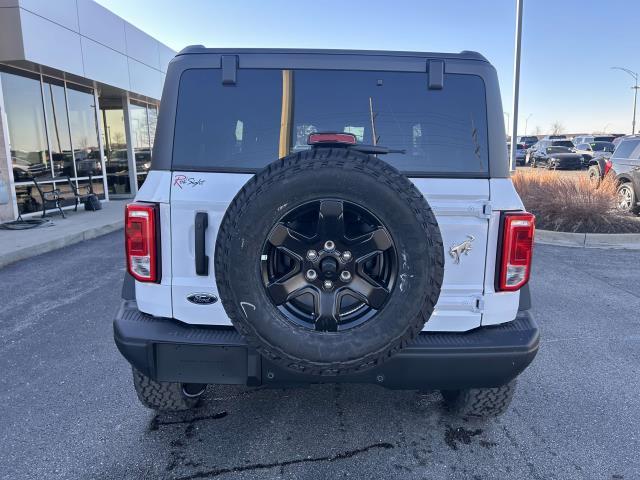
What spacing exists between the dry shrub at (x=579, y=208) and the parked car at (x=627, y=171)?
0.83m

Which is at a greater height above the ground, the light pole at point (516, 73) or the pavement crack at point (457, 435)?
the light pole at point (516, 73)

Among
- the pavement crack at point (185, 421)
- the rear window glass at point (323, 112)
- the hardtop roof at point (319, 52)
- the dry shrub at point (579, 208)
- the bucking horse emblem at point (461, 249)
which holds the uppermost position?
the hardtop roof at point (319, 52)

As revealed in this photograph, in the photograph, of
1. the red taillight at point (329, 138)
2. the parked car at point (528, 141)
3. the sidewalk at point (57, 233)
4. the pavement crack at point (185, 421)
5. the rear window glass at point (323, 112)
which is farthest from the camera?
the parked car at point (528, 141)

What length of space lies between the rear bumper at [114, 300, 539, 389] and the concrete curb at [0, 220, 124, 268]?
19.6 feet

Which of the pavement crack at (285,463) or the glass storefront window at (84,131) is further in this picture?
the glass storefront window at (84,131)

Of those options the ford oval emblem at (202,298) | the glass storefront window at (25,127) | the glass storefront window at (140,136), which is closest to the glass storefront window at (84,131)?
the glass storefront window at (25,127)

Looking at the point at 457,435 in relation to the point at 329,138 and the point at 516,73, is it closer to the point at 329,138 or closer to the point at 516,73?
the point at 329,138

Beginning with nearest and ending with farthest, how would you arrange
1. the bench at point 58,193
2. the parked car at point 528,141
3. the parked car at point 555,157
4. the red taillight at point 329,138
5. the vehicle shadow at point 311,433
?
the red taillight at point 329,138
the vehicle shadow at point 311,433
the bench at point 58,193
the parked car at point 555,157
the parked car at point 528,141

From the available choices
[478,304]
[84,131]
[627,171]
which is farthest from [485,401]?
[84,131]

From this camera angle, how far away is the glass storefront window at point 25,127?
10352mm

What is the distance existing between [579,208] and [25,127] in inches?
495

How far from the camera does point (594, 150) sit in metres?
27.4

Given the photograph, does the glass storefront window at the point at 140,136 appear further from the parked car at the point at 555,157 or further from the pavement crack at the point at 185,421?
the parked car at the point at 555,157

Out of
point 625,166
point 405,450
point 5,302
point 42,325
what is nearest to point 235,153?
point 405,450
